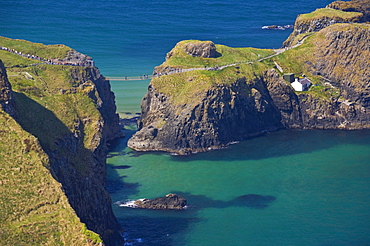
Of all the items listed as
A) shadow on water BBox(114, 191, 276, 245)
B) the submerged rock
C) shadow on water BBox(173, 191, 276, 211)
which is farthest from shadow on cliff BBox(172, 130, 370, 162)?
the submerged rock

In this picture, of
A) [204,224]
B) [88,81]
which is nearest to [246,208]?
[204,224]

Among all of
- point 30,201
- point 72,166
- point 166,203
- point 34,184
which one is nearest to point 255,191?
point 166,203

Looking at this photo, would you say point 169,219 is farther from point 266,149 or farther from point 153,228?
point 266,149

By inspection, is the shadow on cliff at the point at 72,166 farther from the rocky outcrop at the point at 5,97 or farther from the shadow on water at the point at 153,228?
the rocky outcrop at the point at 5,97

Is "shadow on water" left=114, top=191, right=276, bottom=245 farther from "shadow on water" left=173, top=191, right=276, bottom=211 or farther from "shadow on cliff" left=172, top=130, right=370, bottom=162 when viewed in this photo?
"shadow on cliff" left=172, top=130, right=370, bottom=162

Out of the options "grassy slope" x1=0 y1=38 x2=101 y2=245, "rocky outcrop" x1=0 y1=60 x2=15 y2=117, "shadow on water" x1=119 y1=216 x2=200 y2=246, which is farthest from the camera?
"shadow on water" x1=119 y1=216 x2=200 y2=246

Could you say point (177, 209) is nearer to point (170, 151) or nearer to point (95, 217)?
point (95, 217)

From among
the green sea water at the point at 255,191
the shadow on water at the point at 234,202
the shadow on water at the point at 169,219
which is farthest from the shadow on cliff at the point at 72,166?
the shadow on water at the point at 234,202
